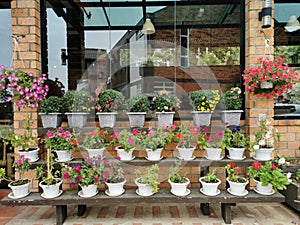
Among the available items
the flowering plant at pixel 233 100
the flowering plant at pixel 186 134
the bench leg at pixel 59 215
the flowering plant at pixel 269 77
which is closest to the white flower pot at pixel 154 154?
the flowering plant at pixel 186 134

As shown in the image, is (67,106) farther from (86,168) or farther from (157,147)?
(157,147)

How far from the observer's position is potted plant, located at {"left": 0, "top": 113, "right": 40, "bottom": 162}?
2.14 meters

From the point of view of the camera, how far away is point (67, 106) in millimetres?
2293

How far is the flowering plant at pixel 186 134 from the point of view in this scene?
2.15 metres

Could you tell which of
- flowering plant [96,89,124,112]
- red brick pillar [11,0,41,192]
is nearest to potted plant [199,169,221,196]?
flowering plant [96,89,124,112]

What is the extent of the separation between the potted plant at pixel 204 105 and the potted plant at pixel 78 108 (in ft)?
3.60

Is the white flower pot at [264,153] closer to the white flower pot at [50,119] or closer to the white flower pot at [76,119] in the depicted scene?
the white flower pot at [76,119]

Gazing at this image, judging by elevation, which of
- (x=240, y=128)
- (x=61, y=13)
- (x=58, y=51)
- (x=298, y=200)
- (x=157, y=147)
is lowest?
(x=298, y=200)

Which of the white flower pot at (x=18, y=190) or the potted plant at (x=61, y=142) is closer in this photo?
the white flower pot at (x=18, y=190)

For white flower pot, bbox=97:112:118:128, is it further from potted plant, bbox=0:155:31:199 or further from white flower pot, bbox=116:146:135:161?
potted plant, bbox=0:155:31:199

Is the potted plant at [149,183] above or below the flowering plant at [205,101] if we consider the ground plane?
below

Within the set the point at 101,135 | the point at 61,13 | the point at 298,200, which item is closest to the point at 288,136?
the point at 298,200

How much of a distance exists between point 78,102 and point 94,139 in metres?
0.43

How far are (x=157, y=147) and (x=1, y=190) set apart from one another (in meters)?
2.21
